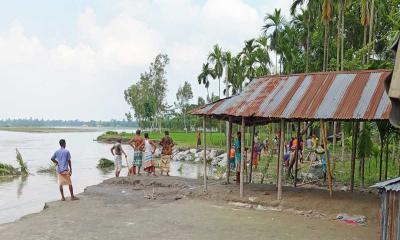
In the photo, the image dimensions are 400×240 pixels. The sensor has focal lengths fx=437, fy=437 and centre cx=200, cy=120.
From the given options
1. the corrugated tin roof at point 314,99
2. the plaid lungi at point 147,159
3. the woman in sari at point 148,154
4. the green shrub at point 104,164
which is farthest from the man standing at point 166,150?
the green shrub at point 104,164

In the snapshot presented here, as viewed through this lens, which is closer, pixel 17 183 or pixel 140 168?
pixel 140 168

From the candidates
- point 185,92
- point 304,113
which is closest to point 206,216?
point 304,113

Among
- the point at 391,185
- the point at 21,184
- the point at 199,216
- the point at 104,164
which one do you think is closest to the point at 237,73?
the point at 104,164

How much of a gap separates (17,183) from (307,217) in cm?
1346

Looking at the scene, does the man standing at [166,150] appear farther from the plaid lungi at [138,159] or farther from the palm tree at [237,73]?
the palm tree at [237,73]

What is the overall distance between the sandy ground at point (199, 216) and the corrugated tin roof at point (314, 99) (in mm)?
2178

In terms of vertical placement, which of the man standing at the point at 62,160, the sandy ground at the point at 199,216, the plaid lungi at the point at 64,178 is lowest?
the sandy ground at the point at 199,216

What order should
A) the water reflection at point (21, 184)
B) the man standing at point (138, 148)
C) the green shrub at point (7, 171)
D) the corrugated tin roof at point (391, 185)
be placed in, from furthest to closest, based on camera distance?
the green shrub at point (7, 171), the water reflection at point (21, 184), the man standing at point (138, 148), the corrugated tin roof at point (391, 185)

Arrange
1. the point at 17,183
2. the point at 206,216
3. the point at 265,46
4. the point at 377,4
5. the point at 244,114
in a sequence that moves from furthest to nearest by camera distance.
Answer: the point at 265,46 → the point at 377,4 → the point at 17,183 → the point at 244,114 → the point at 206,216

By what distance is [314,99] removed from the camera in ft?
34.5

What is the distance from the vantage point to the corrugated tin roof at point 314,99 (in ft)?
31.6

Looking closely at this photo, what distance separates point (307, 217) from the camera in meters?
9.72

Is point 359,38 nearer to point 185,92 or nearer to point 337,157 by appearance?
point 337,157

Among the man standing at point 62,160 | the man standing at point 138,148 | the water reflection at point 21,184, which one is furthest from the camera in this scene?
the water reflection at point 21,184
